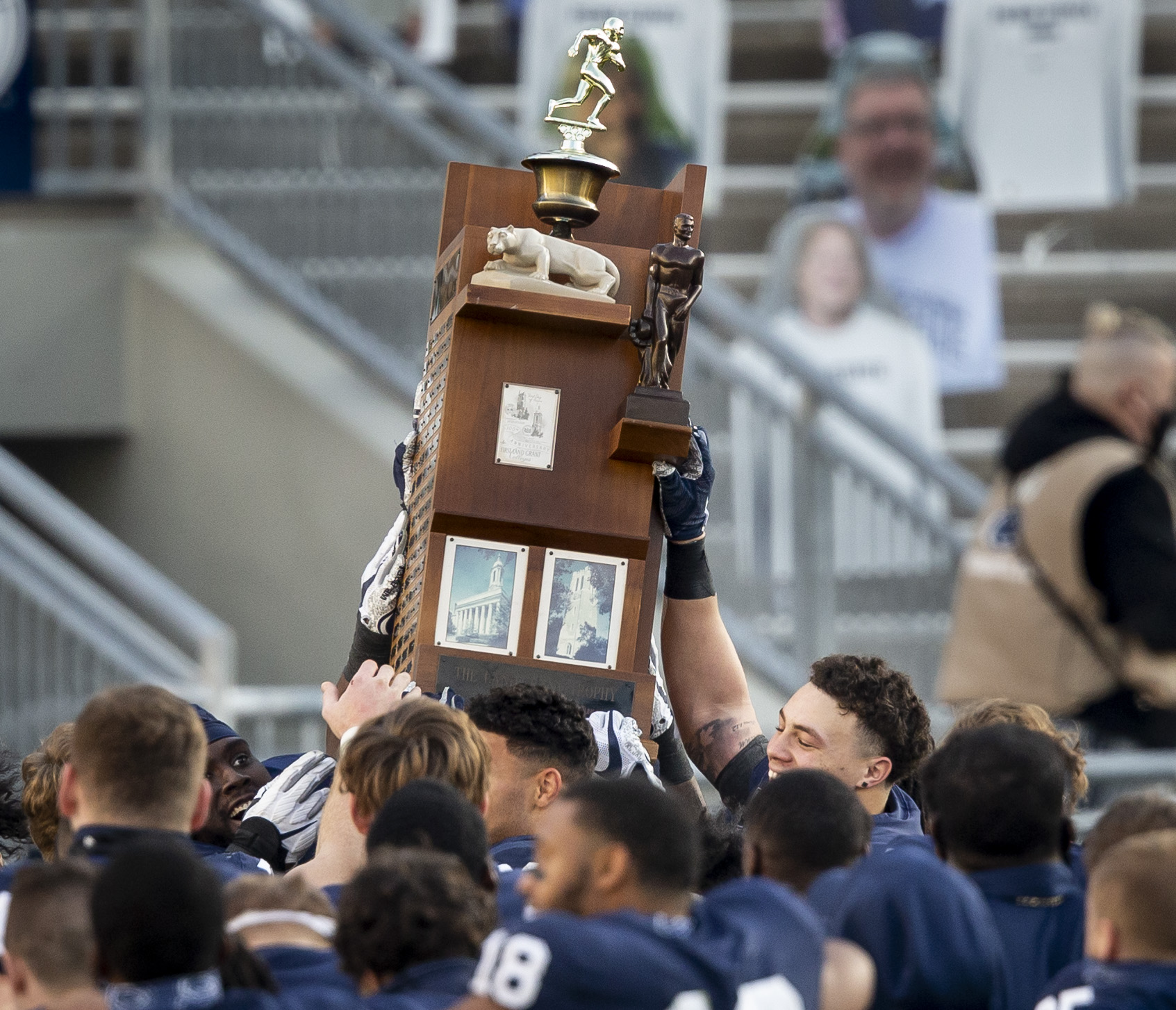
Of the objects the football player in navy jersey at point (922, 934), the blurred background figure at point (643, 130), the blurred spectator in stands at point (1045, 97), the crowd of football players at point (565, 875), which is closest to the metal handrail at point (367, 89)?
the blurred background figure at point (643, 130)

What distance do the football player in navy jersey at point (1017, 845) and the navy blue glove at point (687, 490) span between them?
1077mm

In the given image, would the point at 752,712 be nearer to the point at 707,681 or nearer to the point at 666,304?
the point at 707,681

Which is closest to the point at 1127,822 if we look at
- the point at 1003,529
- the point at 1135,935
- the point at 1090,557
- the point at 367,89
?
the point at 1135,935

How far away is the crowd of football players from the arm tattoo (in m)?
0.45

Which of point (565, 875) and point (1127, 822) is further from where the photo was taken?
point (1127, 822)

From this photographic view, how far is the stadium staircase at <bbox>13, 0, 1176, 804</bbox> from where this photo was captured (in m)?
7.34

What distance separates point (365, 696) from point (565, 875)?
1.14 metres

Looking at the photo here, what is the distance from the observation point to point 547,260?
3836mm

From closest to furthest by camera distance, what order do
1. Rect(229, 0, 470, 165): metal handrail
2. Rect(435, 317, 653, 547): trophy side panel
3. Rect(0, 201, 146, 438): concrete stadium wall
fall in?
Rect(435, 317, 653, 547): trophy side panel < Rect(229, 0, 470, 165): metal handrail < Rect(0, 201, 146, 438): concrete stadium wall

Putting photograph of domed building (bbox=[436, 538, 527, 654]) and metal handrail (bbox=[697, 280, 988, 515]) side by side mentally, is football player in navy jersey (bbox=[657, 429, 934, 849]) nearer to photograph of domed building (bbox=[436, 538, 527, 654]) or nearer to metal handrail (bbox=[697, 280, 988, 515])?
photograph of domed building (bbox=[436, 538, 527, 654])

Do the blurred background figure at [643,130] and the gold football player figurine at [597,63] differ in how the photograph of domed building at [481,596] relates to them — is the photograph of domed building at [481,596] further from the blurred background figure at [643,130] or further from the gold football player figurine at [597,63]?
the blurred background figure at [643,130]

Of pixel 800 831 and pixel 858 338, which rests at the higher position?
pixel 858 338

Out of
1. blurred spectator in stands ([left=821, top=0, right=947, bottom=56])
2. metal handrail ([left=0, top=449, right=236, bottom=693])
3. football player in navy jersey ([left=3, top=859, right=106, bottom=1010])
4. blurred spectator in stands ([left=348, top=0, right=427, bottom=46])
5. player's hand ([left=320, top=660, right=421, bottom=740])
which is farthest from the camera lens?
blurred spectator in stands ([left=348, top=0, right=427, bottom=46])

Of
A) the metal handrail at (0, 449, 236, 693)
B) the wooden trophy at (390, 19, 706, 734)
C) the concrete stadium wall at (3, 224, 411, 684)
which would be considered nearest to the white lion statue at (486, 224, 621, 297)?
the wooden trophy at (390, 19, 706, 734)
